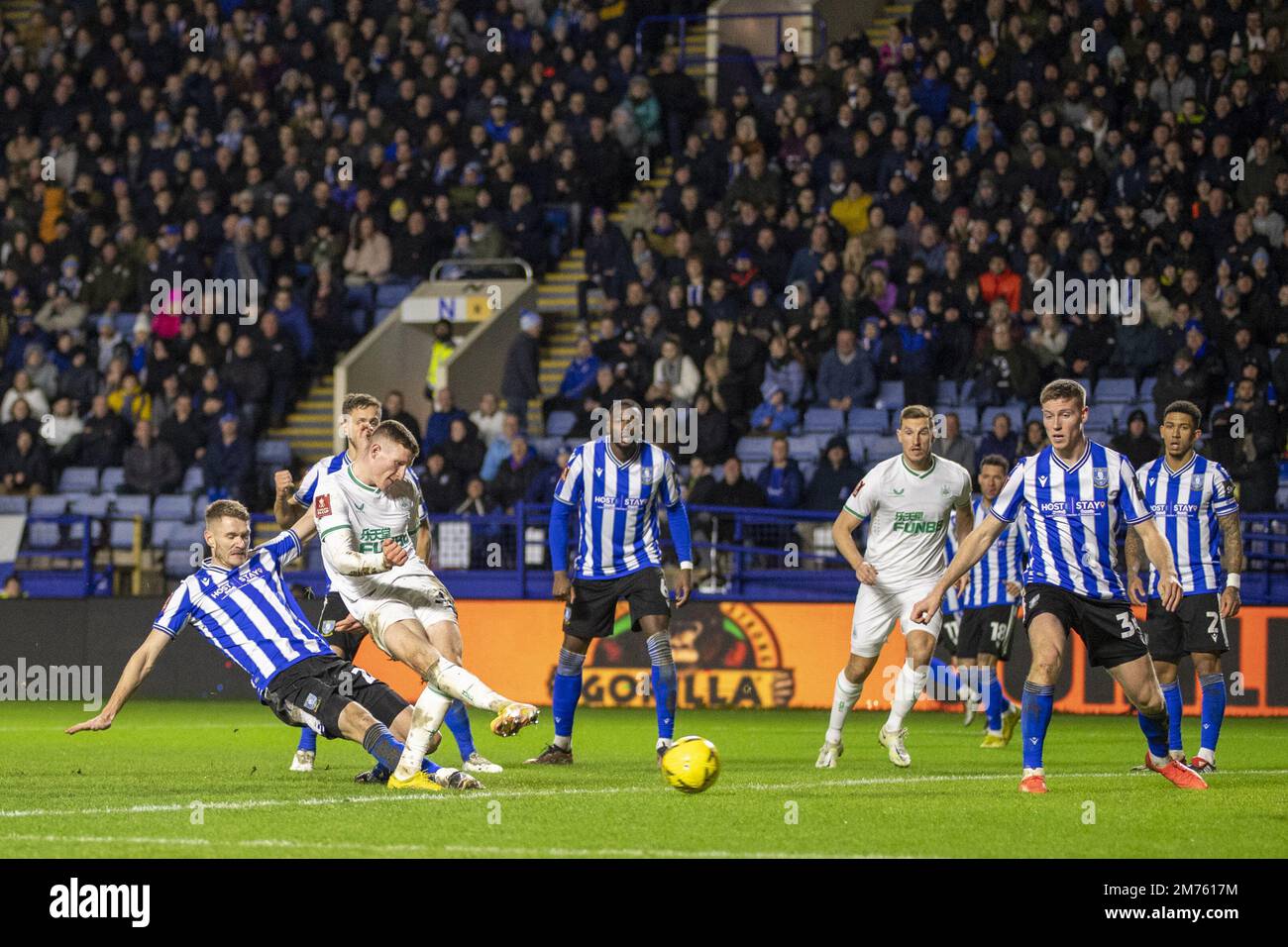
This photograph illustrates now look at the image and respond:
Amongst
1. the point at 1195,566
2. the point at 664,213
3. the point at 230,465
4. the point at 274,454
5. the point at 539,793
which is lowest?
the point at 539,793

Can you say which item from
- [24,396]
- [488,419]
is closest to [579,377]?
[488,419]

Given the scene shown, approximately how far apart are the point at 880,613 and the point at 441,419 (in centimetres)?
905

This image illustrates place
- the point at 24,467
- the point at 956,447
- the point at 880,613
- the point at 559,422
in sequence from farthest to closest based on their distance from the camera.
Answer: the point at 24,467
the point at 559,422
the point at 956,447
the point at 880,613

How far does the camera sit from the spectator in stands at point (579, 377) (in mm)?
20172

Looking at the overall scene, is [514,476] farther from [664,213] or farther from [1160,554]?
[1160,554]

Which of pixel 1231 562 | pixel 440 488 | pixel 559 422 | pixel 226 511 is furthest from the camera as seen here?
pixel 559 422

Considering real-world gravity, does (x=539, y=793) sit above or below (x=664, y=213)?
below

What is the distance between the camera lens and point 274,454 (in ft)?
70.9

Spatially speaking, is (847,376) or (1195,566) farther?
(847,376)

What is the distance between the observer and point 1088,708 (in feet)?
53.7

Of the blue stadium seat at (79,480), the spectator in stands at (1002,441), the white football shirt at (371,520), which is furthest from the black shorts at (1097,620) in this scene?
the blue stadium seat at (79,480)

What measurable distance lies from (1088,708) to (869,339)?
4689 millimetres

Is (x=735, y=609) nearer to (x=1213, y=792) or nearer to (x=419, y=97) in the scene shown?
(x=1213, y=792)
